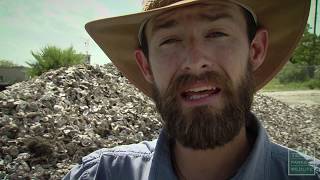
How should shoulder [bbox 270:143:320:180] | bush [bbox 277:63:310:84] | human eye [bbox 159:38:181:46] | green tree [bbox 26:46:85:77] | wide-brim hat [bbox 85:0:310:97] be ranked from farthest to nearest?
green tree [bbox 26:46:85:77]
bush [bbox 277:63:310:84]
wide-brim hat [bbox 85:0:310:97]
human eye [bbox 159:38:181:46]
shoulder [bbox 270:143:320:180]

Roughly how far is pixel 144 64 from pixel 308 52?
983 millimetres

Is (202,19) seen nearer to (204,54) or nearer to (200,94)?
(204,54)

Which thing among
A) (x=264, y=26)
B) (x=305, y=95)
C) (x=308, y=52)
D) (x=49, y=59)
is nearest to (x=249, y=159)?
(x=264, y=26)

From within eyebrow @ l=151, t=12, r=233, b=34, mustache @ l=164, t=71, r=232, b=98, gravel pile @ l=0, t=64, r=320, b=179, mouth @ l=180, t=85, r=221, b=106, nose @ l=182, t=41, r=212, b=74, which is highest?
eyebrow @ l=151, t=12, r=233, b=34

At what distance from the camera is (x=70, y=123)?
730 cm

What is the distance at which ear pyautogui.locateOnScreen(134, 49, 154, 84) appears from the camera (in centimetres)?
177

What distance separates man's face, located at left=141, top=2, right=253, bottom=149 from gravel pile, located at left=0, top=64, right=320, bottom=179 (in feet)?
9.99

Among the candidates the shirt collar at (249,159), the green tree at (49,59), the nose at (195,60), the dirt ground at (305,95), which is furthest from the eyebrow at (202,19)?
the green tree at (49,59)

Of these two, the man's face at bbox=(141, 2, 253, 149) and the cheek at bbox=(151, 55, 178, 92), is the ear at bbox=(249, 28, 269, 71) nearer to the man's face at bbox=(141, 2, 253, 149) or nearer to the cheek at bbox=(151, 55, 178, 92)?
the man's face at bbox=(141, 2, 253, 149)

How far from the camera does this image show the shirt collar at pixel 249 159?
1.46 metres

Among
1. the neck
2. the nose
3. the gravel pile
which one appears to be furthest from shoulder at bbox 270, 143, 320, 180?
the gravel pile

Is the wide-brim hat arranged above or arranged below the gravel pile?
above

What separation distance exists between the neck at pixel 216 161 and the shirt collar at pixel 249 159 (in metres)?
0.07

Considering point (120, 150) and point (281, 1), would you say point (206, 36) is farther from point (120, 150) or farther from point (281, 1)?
Result: point (120, 150)
